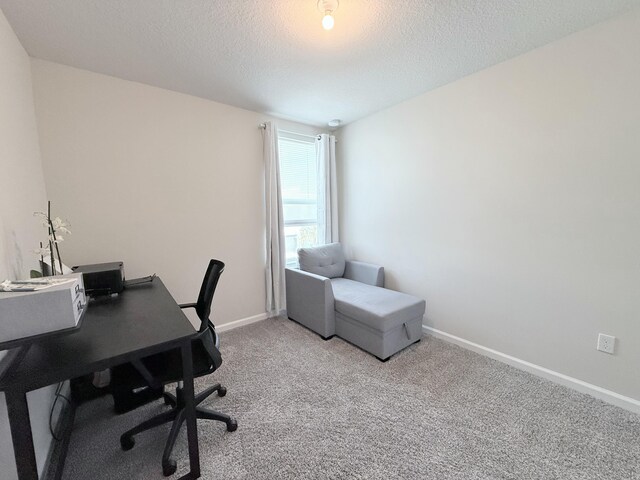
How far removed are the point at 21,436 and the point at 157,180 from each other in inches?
80.4

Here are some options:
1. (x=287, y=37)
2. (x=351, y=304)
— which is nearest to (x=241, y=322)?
(x=351, y=304)

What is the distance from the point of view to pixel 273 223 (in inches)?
125

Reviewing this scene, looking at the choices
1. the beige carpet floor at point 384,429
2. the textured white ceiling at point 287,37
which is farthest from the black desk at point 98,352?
the textured white ceiling at point 287,37

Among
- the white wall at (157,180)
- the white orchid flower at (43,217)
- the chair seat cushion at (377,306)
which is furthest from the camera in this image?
the chair seat cushion at (377,306)

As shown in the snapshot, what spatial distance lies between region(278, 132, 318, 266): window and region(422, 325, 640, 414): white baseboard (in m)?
1.99

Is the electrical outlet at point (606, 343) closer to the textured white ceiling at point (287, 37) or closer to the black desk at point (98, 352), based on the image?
the textured white ceiling at point (287, 37)

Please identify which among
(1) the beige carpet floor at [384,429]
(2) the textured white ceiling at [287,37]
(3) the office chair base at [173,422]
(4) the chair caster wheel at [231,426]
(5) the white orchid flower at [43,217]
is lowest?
(1) the beige carpet floor at [384,429]

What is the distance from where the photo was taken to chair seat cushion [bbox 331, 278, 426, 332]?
91.8 inches

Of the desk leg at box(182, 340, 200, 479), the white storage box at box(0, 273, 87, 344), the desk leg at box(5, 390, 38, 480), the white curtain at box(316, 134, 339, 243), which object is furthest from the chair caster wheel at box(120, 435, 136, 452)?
the white curtain at box(316, 134, 339, 243)

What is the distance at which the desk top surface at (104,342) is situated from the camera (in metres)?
0.98

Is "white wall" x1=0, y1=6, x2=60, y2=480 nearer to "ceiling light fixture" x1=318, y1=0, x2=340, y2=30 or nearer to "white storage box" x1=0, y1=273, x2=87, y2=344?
"white storage box" x1=0, y1=273, x2=87, y2=344

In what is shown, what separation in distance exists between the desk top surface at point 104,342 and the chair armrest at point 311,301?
1.41 m

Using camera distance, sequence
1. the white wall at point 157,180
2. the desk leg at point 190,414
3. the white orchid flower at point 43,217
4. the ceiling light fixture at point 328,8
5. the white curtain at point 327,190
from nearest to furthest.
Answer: the desk leg at point 190,414
the ceiling light fixture at point 328,8
the white orchid flower at point 43,217
the white wall at point 157,180
the white curtain at point 327,190

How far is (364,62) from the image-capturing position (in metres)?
2.13
